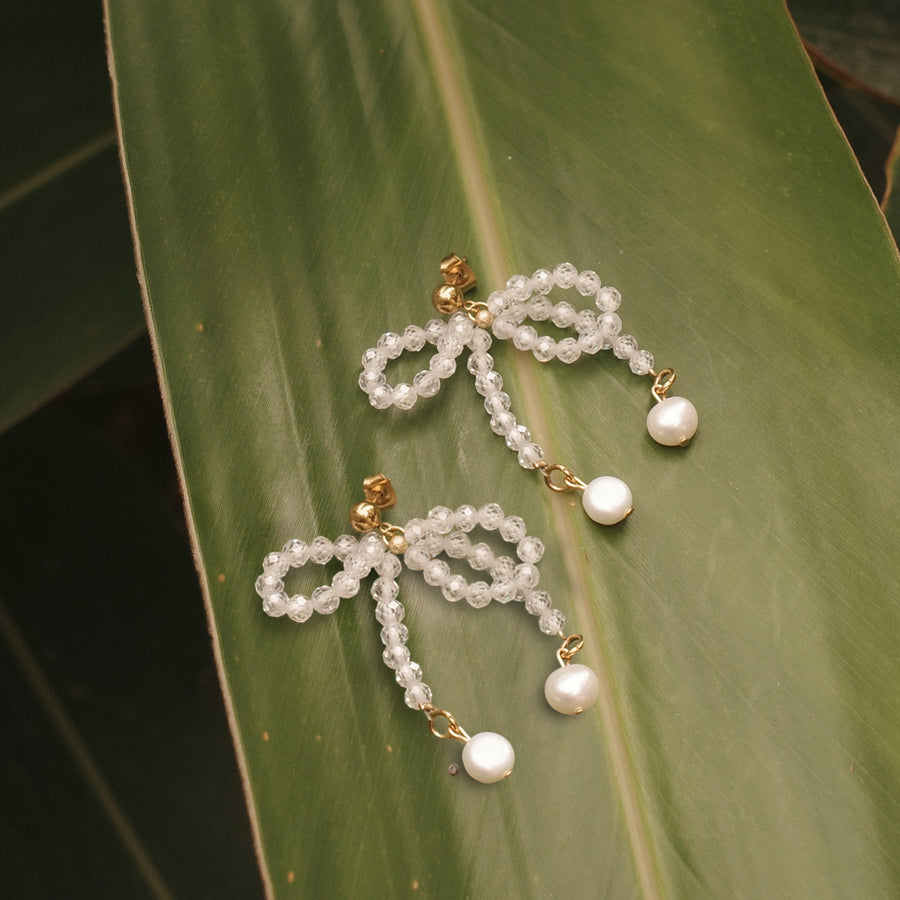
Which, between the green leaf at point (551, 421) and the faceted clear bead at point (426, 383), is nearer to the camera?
the green leaf at point (551, 421)

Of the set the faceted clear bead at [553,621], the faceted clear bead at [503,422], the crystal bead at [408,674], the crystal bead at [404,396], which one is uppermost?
the crystal bead at [404,396]

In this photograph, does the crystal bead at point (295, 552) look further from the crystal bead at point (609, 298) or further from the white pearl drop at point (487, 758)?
the crystal bead at point (609, 298)

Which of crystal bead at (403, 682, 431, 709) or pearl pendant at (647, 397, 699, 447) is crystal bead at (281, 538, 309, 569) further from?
pearl pendant at (647, 397, 699, 447)

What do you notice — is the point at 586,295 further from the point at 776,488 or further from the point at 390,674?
the point at 390,674

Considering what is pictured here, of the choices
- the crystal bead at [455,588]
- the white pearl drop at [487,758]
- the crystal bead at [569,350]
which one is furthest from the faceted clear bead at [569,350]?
the white pearl drop at [487,758]

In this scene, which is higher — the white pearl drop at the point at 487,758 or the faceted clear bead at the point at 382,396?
the faceted clear bead at the point at 382,396

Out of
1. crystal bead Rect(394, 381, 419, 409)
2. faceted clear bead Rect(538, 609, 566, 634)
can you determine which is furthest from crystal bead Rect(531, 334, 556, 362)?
faceted clear bead Rect(538, 609, 566, 634)
